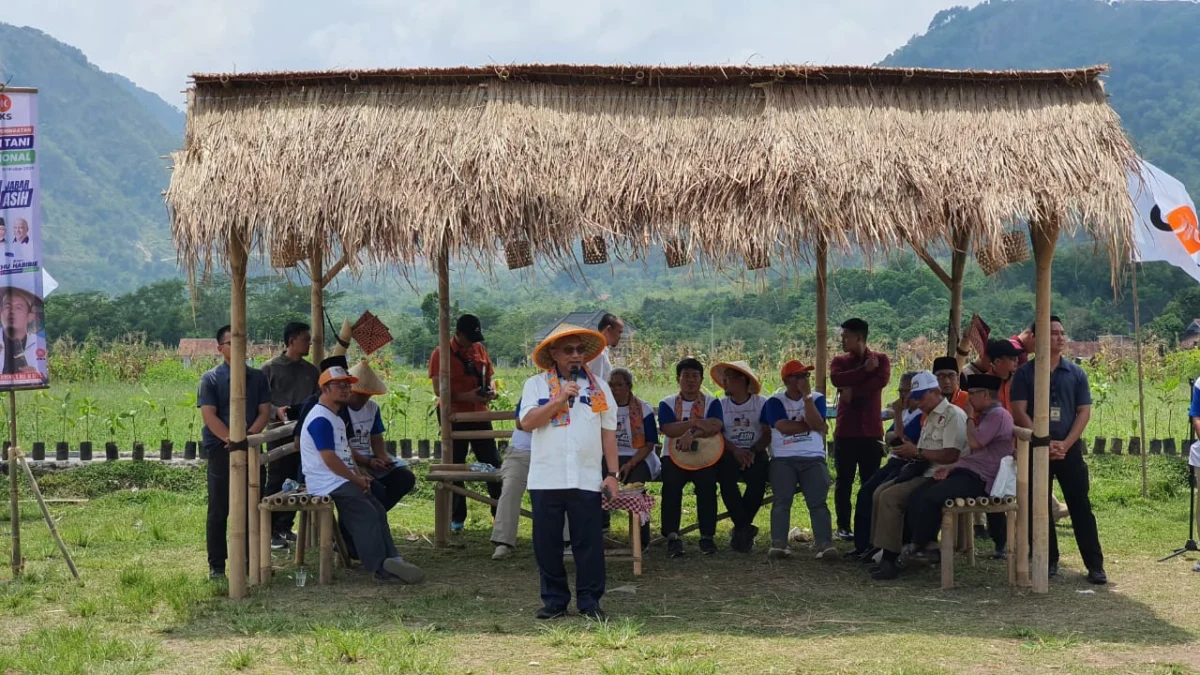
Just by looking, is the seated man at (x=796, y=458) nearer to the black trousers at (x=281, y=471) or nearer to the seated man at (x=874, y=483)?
the seated man at (x=874, y=483)

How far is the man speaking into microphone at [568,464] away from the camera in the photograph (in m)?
6.84

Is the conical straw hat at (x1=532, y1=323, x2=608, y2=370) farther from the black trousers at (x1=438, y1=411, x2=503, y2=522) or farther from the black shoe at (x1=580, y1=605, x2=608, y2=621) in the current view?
the black trousers at (x1=438, y1=411, x2=503, y2=522)

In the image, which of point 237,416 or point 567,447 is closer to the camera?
point 567,447

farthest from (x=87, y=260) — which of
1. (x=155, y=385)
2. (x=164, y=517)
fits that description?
(x=164, y=517)

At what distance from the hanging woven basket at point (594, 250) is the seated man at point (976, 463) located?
7.71ft

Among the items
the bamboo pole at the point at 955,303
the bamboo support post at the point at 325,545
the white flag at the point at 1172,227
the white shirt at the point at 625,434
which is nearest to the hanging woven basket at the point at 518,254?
the white shirt at the point at 625,434

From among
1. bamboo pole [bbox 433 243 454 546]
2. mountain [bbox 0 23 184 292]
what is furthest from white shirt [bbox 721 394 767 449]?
mountain [bbox 0 23 184 292]


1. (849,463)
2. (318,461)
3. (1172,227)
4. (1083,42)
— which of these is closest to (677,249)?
(318,461)

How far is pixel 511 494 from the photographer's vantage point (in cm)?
882

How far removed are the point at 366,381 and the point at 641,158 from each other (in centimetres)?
246

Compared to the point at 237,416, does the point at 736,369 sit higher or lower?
higher

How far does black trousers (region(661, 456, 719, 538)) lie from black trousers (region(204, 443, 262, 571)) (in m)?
2.76

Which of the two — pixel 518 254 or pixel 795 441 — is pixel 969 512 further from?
pixel 518 254

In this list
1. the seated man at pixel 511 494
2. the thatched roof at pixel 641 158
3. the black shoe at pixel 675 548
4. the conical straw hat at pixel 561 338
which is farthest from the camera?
the black shoe at pixel 675 548
